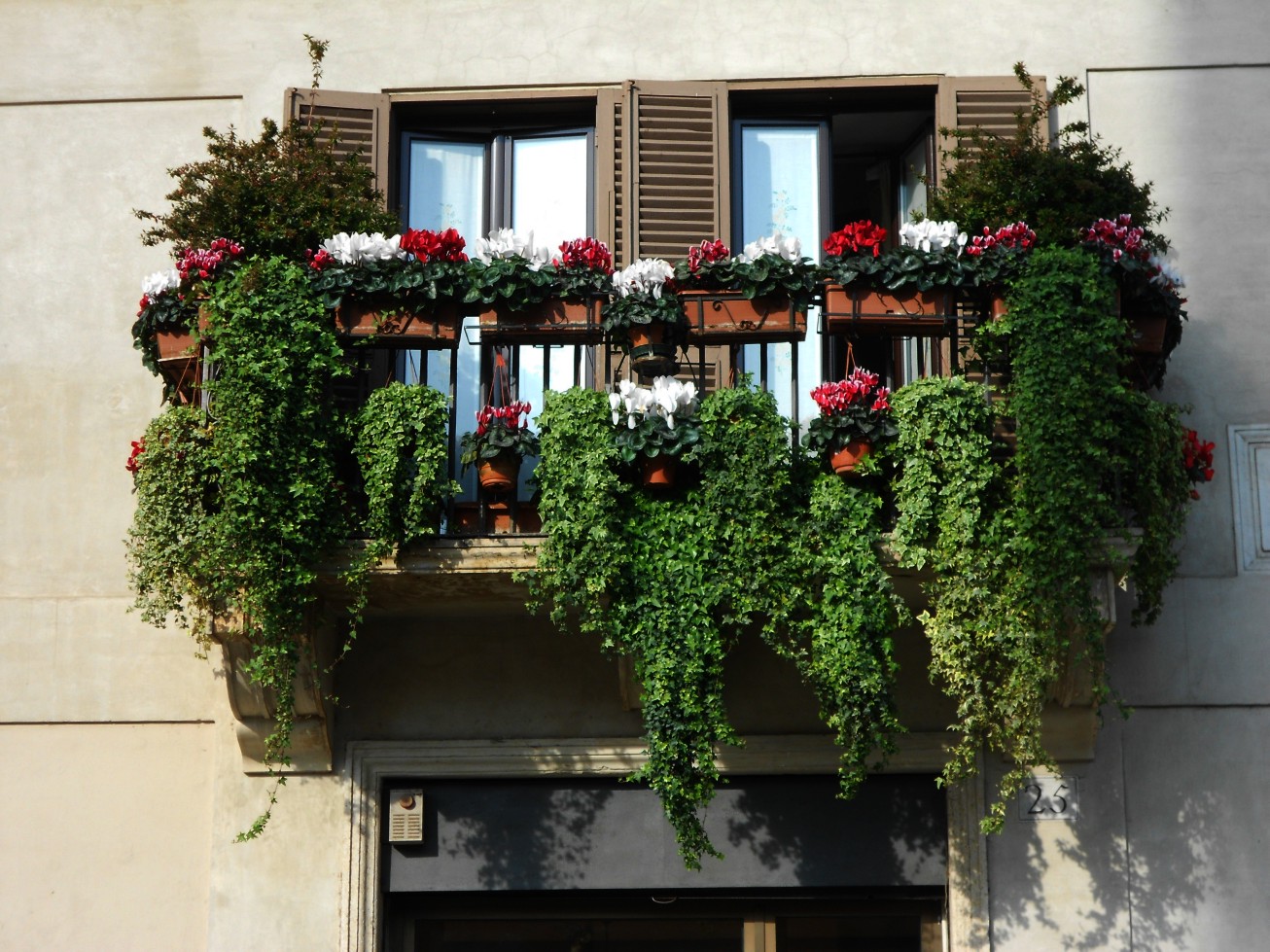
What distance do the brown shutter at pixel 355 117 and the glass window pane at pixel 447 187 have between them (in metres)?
0.24

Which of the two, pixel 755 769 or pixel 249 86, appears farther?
pixel 249 86

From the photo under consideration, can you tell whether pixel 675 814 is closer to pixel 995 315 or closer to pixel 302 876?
pixel 302 876

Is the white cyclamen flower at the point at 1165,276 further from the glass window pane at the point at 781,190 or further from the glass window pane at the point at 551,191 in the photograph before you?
the glass window pane at the point at 551,191

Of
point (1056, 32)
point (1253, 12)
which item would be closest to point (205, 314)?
point (1056, 32)

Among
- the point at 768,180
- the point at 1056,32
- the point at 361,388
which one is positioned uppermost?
the point at 1056,32

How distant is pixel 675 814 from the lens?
7.88 meters

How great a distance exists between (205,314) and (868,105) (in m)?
3.46

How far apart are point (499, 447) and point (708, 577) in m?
1.01

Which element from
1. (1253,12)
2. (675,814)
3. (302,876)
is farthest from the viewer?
(1253,12)

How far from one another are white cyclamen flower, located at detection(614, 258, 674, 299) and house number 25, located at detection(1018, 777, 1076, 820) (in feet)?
8.54

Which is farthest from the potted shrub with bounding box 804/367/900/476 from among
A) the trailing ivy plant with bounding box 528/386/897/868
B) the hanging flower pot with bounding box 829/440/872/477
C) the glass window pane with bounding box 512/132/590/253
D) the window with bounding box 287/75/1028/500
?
the glass window pane with bounding box 512/132/590/253

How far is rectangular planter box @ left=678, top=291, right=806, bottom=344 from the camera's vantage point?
8414mm

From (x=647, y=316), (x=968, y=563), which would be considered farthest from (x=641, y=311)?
(x=968, y=563)

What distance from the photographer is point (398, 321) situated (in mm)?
8500
